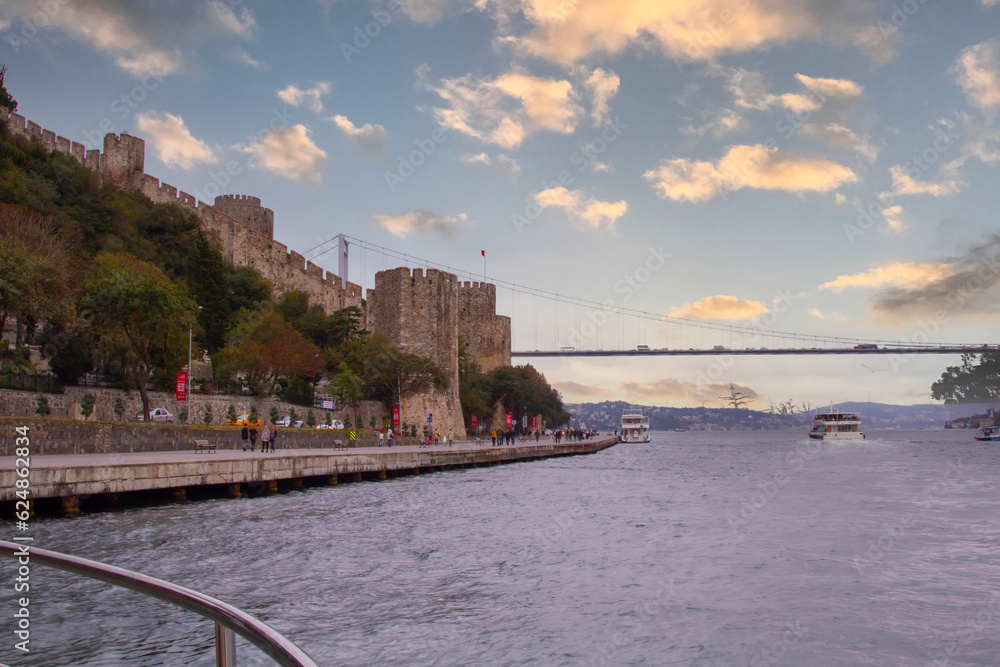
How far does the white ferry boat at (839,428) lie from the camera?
234 ft

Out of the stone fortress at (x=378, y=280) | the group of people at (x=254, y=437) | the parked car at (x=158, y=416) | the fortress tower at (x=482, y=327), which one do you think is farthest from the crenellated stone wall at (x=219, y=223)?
the group of people at (x=254, y=437)

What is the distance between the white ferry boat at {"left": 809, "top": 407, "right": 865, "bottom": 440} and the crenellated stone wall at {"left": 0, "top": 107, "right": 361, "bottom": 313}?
4389 cm

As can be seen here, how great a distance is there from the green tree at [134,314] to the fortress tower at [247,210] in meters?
29.1

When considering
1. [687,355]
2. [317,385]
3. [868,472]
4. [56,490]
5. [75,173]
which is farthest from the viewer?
[687,355]

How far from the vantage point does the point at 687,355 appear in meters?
74.4

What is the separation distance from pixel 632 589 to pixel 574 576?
85cm

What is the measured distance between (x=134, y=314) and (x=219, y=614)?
23.9 meters

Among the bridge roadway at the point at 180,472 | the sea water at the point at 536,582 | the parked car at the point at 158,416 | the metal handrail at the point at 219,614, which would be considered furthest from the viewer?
the parked car at the point at 158,416

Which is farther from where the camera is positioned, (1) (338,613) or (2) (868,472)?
(2) (868,472)

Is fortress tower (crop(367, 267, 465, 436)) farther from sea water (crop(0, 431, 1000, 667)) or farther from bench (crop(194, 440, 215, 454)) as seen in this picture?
sea water (crop(0, 431, 1000, 667))

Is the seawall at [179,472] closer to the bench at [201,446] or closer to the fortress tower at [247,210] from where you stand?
the bench at [201,446]

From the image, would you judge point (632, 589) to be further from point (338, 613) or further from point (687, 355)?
point (687, 355)

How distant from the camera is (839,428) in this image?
72500mm

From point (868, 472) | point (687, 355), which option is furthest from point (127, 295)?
point (687, 355)
